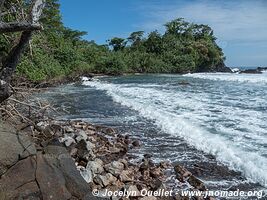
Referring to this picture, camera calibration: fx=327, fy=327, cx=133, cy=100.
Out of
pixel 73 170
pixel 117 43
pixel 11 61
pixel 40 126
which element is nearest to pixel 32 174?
pixel 73 170

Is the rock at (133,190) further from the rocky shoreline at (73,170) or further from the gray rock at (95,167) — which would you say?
the gray rock at (95,167)

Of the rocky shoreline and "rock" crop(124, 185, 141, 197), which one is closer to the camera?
the rocky shoreline

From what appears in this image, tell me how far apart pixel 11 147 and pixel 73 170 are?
0.88 m

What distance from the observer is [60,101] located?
1653cm

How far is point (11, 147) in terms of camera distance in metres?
4.25

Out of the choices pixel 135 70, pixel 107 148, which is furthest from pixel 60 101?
pixel 135 70

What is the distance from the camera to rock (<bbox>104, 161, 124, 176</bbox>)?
588 cm

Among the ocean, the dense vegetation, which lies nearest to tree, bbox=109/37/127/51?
the dense vegetation

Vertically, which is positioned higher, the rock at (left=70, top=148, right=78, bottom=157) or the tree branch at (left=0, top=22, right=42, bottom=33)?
the tree branch at (left=0, top=22, right=42, bottom=33)

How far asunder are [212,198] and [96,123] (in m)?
6.31

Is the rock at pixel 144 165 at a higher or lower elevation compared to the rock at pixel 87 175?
lower

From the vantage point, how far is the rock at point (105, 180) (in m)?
5.34

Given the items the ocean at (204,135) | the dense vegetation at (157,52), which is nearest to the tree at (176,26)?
the dense vegetation at (157,52)

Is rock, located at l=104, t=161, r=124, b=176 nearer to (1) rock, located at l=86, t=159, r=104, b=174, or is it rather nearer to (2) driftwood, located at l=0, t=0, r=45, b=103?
(1) rock, located at l=86, t=159, r=104, b=174
